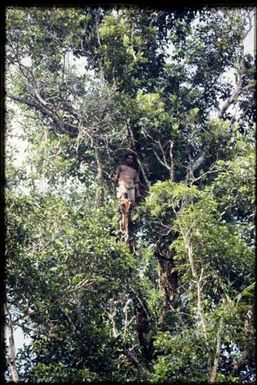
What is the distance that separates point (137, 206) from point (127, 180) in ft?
1.42

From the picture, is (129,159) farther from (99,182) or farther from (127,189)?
(99,182)

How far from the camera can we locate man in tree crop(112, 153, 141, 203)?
7961 millimetres

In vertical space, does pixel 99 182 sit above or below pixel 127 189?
above

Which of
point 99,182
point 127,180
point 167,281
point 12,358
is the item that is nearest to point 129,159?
point 127,180

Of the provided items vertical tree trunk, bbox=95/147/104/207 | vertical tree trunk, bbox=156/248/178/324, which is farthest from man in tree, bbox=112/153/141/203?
vertical tree trunk, bbox=156/248/178/324

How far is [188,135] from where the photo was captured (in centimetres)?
823

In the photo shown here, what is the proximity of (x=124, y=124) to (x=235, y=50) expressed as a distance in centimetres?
234

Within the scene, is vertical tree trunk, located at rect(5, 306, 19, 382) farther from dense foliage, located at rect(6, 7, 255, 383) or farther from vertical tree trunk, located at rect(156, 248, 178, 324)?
vertical tree trunk, located at rect(156, 248, 178, 324)

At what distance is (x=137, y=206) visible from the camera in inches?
306

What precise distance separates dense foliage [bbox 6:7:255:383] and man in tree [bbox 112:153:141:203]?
22 centimetres

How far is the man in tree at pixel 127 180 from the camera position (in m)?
7.96

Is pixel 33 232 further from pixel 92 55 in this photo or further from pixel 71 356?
pixel 92 55

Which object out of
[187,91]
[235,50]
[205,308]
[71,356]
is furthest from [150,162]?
[71,356]

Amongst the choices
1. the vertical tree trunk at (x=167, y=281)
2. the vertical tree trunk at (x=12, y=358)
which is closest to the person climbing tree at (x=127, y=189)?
the vertical tree trunk at (x=167, y=281)
